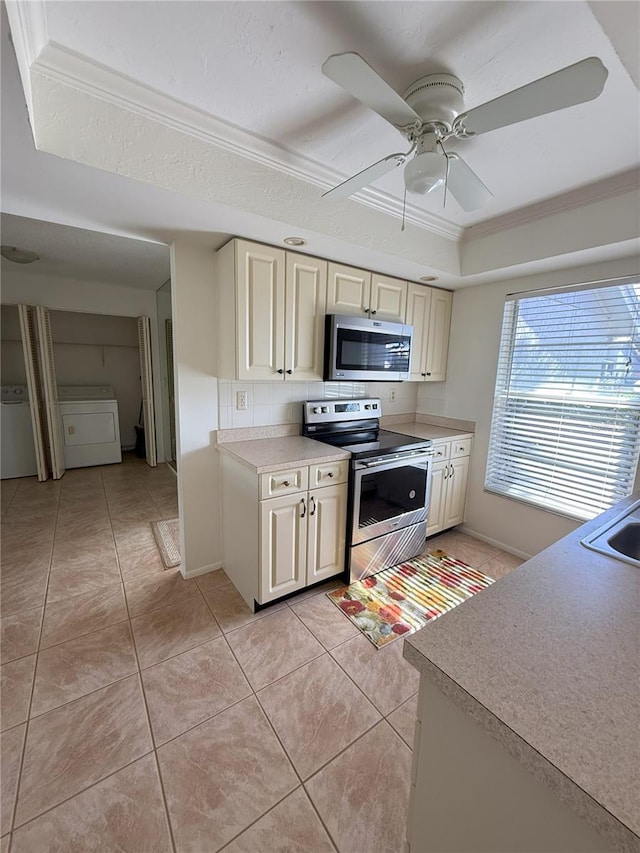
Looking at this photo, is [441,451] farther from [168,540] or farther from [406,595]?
[168,540]

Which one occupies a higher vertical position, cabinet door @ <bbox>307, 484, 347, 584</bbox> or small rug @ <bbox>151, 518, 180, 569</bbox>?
cabinet door @ <bbox>307, 484, 347, 584</bbox>

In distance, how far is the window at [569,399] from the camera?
218 cm

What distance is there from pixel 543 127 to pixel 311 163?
0.99 metres

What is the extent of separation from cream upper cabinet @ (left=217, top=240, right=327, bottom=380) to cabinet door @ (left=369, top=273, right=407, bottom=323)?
454 mm

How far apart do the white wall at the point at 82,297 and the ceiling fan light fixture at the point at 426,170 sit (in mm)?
4311

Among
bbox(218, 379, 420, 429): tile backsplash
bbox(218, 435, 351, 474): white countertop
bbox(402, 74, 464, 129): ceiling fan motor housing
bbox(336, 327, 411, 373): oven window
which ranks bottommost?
bbox(218, 435, 351, 474): white countertop

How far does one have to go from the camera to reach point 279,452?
215 cm

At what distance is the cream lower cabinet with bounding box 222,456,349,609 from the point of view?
196 cm

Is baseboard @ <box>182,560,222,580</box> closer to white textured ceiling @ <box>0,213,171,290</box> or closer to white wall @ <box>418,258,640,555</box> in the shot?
white wall @ <box>418,258,640,555</box>

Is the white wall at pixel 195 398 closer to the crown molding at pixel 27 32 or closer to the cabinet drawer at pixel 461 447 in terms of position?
the crown molding at pixel 27 32

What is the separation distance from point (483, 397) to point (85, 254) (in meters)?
3.92

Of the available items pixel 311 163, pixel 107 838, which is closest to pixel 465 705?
pixel 107 838

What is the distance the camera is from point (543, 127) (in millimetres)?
1432


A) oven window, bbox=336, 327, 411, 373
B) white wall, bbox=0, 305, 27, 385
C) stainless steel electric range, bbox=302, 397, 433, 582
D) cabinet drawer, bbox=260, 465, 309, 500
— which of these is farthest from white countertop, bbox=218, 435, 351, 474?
white wall, bbox=0, 305, 27, 385
